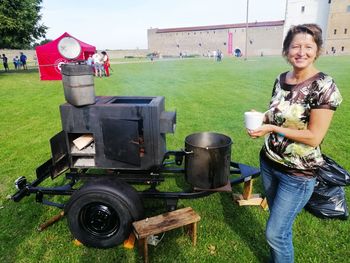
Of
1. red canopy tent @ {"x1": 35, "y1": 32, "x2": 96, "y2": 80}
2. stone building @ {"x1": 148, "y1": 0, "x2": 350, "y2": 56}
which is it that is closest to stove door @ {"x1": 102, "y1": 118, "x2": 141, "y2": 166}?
red canopy tent @ {"x1": 35, "y1": 32, "x2": 96, "y2": 80}

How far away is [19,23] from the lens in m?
20.9

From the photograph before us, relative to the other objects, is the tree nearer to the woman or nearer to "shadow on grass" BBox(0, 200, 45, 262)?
"shadow on grass" BBox(0, 200, 45, 262)

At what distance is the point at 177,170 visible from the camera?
3256 millimetres

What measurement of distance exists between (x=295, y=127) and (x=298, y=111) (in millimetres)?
112

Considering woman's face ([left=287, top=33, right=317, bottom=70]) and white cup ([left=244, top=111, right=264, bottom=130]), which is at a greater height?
woman's face ([left=287, top=33, right=317, bottom=70])

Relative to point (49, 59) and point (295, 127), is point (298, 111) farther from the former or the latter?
point (49, 59)

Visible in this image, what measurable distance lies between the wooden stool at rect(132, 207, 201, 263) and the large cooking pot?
1.19ft

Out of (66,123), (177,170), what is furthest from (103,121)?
(177,170)

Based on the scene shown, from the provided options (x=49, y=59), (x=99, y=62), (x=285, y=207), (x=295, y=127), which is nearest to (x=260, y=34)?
(x=99, y=62)

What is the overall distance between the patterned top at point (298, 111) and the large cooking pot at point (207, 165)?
51 centimetres

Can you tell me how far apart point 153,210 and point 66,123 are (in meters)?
1.44

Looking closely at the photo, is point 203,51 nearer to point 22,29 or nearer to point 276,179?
point 22,29

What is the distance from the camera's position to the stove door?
8.66 feet

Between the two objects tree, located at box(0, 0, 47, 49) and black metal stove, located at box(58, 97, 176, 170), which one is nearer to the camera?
black metal stove, located at box(58, 97, 176, 170)
